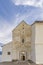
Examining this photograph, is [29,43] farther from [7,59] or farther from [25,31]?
[7,59]

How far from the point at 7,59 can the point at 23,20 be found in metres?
8.84

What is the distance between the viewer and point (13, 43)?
41.4 m

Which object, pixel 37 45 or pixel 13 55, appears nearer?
pixel 37 45

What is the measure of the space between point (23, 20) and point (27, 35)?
345 centimetres

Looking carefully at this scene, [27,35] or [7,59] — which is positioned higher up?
[27,35]

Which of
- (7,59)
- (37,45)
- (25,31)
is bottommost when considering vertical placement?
(7,59)

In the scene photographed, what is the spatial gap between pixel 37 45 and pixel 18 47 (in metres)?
8.05

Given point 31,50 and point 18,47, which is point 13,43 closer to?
point 18,47

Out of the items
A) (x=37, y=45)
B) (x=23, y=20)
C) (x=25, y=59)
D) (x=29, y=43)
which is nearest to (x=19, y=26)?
(x=23, y=20)

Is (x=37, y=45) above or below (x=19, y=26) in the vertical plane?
below

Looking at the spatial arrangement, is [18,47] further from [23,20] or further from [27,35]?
[23,20]

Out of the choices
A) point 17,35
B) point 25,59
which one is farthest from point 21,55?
point 17,35

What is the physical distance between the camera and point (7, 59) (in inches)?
1625

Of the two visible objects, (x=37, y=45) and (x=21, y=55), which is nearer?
(x=37, y=45)
